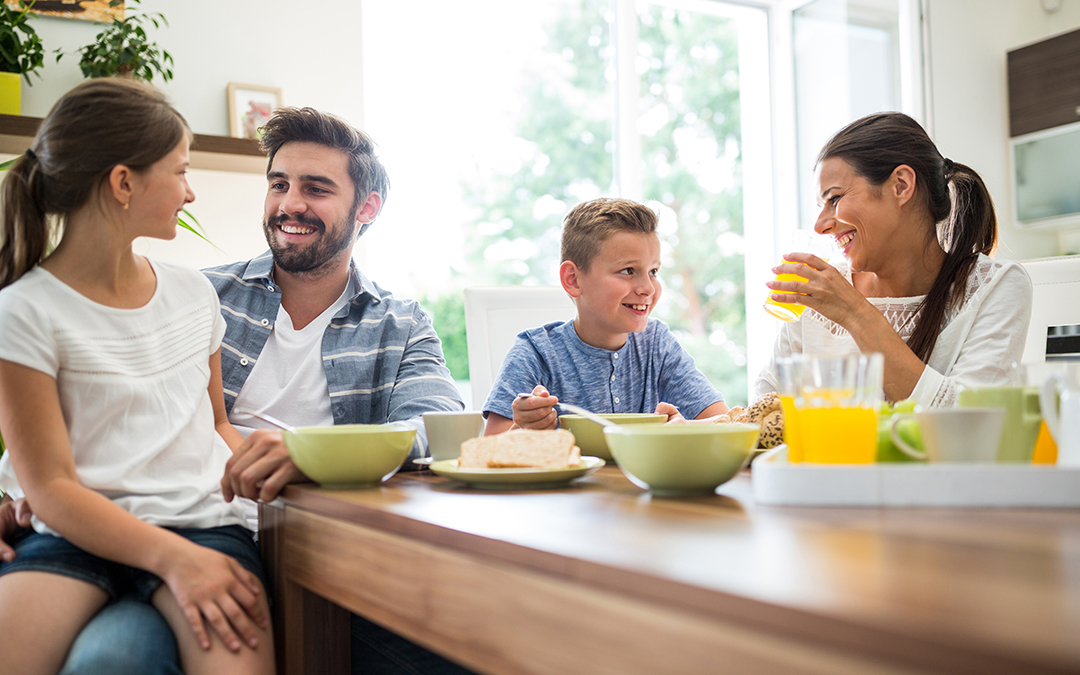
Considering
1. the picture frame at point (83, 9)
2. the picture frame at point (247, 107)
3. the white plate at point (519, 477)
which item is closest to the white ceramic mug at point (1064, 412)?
the white plate at point (519, 477)

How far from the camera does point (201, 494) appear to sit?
46.8 inches

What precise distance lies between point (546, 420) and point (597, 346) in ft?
2.46

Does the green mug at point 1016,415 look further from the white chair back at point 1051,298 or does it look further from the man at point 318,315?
the white chair back at point 1051,298

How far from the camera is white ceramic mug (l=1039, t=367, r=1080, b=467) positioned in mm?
723

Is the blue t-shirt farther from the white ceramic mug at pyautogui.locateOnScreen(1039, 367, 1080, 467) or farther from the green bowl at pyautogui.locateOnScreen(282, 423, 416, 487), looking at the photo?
the white ceramic mug at pyautogui.locateOnScreen(1039, 367, 1080, 467)

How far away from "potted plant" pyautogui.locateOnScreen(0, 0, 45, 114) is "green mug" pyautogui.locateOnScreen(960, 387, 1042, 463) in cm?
269

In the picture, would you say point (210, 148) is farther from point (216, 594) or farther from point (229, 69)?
point (216, 594)

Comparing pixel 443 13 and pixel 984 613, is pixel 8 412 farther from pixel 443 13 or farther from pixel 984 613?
pixel 443 13

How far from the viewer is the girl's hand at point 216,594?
0.99 metres

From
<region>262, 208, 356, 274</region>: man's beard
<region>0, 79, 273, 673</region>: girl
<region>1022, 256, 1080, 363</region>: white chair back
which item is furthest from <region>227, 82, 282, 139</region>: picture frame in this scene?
<region>1022, 256, 1080, 363</region>: white chair back

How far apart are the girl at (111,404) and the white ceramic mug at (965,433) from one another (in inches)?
31.8

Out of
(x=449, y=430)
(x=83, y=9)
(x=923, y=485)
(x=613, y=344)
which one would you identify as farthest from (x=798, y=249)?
(x=83, y=9)

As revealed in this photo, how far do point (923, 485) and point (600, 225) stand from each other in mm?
1473

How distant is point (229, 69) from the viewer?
3.07 m
